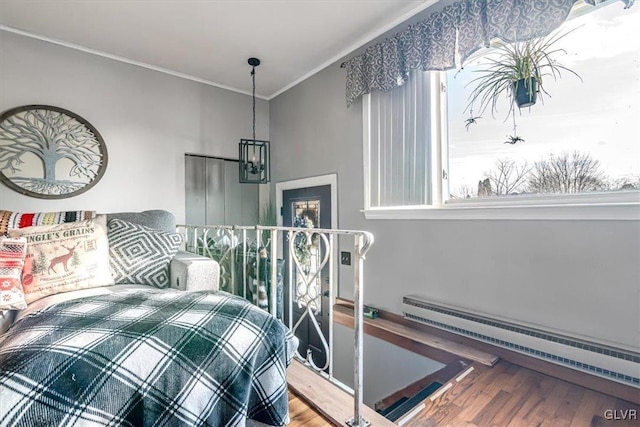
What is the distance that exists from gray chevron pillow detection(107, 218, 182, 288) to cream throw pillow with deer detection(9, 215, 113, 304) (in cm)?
9

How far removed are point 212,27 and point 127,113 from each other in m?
1.18

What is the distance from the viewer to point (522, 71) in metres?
1.77

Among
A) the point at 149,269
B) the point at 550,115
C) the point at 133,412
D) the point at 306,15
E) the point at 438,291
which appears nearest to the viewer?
the point at 133,412

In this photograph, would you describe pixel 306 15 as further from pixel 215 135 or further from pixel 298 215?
pixel 298 215

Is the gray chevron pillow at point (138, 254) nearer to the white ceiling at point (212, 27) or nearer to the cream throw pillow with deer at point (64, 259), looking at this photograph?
the cream throw pillow with deer at point (64, 259)

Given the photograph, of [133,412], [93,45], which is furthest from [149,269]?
[93,45]

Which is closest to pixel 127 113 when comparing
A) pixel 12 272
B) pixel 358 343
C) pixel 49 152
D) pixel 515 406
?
pixel 49 152

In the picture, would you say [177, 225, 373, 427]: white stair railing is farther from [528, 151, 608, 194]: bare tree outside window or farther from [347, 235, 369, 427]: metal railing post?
[528, 151, 608, 194]: bare tree outside window

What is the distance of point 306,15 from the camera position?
226 centimetres

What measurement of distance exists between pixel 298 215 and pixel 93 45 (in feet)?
7.85

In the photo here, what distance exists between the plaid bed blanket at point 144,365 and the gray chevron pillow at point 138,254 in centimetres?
81

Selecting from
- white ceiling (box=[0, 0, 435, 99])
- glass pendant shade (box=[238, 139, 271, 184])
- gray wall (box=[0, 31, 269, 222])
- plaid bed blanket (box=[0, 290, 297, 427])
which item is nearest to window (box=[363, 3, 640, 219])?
white ceiling (box=[0, 0, 435, 99])

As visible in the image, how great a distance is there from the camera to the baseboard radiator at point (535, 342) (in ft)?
4.52

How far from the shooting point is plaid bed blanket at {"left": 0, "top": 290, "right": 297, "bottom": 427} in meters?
0.74
